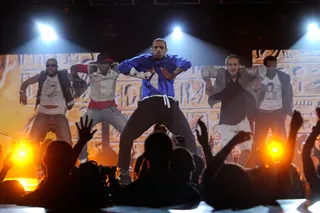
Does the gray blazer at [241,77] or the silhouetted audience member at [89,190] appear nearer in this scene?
the silhouetted audience member at [89,190]

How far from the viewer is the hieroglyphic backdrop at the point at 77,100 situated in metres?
8.98

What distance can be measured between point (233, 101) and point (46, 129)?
415 centimetres

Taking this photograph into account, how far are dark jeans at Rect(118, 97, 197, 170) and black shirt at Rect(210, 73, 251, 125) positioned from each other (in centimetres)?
128

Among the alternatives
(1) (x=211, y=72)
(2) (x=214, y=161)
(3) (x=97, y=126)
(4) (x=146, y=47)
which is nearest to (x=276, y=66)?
(1) (x=211, y=72)

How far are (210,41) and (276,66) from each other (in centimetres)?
156

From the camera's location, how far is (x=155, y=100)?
8164 millimetres

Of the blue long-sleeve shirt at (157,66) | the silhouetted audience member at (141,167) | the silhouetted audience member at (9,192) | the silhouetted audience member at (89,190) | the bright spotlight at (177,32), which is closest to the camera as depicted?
the silhouetted audience member at (89,190)

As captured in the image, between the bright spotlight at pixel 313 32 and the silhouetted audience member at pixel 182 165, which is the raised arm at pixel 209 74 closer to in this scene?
the bright spotlight at pixel 313 32

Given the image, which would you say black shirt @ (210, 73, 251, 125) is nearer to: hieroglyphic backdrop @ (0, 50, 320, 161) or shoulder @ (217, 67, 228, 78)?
shoulder @ (217, 67, 228, 78)

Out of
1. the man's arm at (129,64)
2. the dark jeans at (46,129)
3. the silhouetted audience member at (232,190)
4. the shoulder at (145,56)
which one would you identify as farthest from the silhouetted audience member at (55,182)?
the dark jeans at (46,129)

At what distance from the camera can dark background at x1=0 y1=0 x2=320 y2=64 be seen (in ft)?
29.6

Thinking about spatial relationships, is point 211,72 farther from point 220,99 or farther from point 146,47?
point 146,47

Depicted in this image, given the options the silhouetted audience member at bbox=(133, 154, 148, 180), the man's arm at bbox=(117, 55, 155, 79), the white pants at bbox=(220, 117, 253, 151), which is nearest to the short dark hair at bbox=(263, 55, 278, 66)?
the white pants at bbox=(220, 117, 253, 151)

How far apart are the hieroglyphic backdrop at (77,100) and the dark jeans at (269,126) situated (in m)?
0.88
